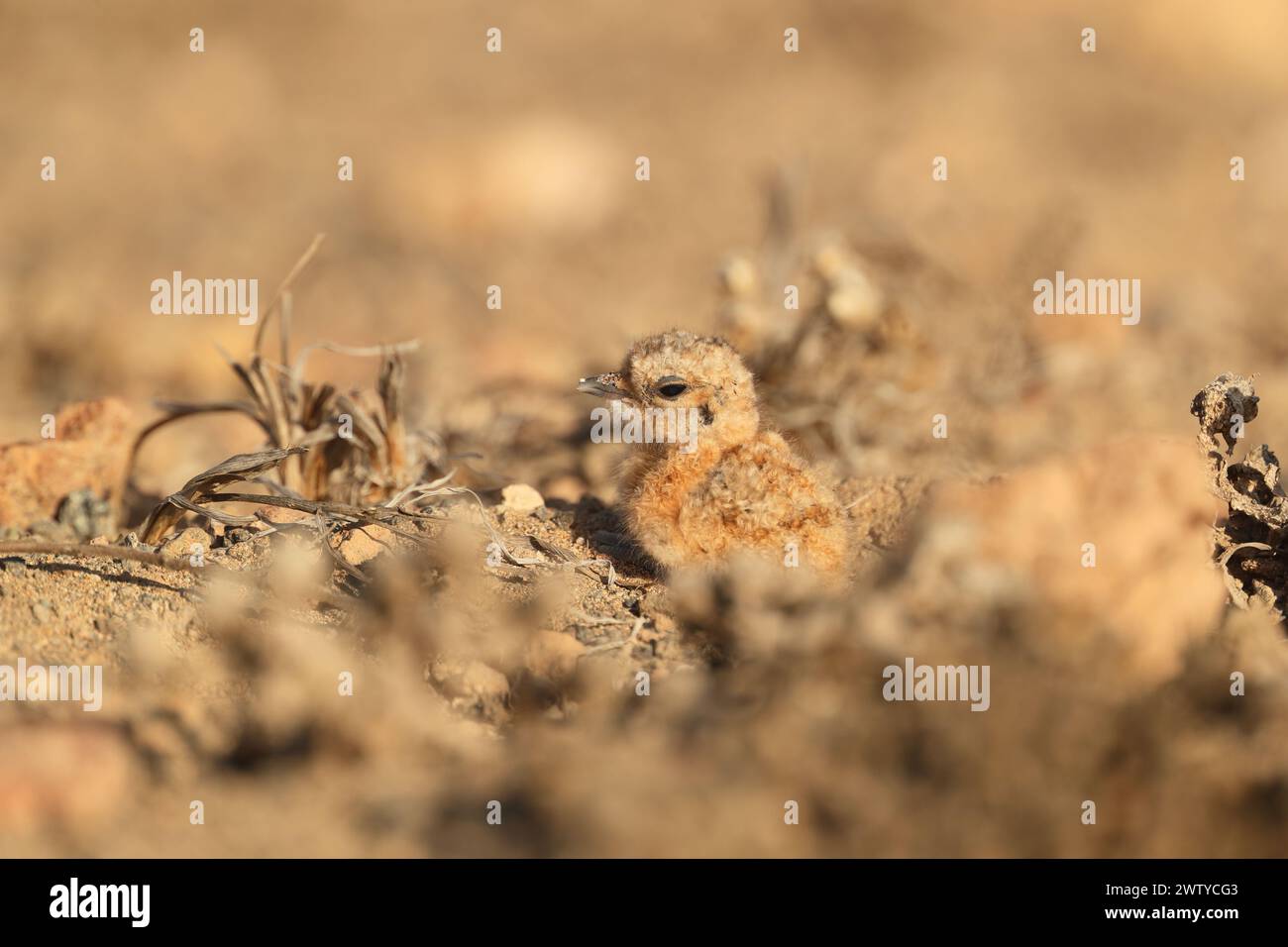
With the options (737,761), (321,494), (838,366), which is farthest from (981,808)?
(838,366)

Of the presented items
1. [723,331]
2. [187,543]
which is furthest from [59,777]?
[723,331]

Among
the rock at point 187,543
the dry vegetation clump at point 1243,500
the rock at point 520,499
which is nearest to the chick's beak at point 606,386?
the rock at point 520,499

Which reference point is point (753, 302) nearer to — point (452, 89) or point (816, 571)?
point (816, 571)

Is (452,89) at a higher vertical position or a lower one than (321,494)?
higher

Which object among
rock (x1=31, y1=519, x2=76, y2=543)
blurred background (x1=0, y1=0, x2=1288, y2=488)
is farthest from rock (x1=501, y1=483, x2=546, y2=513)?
blurred background (x1=0, y1=0, x2=1288, y2=488)

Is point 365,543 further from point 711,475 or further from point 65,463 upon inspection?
point 65,463
